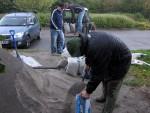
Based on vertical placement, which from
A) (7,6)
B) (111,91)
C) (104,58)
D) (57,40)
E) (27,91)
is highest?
(104,58)

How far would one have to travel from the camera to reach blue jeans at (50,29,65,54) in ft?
46.1

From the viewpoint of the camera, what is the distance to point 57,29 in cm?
1391

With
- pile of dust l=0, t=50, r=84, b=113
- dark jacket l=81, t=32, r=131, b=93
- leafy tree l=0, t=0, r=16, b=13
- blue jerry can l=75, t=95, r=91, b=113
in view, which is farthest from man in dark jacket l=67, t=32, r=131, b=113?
leafy tree l=0, t=0, r=16, b=13

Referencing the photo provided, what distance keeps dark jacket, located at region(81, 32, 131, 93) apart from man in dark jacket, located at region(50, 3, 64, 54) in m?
7.15

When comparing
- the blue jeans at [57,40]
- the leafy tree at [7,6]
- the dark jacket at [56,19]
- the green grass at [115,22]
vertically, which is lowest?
the green grass at [115,22]

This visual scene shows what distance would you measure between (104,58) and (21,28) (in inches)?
484

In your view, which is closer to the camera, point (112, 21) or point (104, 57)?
point (104, 57)

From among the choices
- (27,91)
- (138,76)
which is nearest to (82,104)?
(27,91)

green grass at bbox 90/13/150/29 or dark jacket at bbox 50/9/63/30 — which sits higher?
dark jacket at bbox 50/9/63/30

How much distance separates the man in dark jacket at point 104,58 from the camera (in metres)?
5.93

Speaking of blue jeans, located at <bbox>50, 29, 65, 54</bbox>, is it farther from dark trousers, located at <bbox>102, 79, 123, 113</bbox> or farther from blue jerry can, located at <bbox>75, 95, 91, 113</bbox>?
blue jerry can, located at <bbox>75, 95, 91, 113</bbox>

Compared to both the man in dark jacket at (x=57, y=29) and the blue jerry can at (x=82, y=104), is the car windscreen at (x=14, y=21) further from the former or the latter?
the blue jerry can at (x=82, y=104)

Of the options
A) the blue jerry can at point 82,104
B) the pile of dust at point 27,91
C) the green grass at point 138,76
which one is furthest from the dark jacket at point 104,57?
the green grass at point 138,76

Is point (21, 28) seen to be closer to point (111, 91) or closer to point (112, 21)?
point (111, 91)
